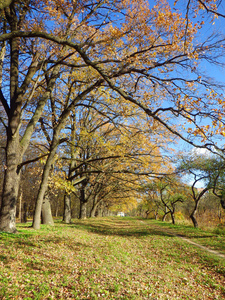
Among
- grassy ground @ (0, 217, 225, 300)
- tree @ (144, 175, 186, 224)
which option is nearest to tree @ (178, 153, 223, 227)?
tree @ (144, 175, 186, 224)

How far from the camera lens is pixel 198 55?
21.4 ft

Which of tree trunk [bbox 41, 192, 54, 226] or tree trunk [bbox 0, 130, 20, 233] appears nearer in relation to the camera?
tree trunk [bbox 0, 130, 20, 233]

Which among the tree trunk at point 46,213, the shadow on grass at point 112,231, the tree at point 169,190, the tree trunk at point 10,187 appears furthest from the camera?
the shadow on grass at point 112,231

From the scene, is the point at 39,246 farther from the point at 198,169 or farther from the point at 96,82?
the point at 198,169

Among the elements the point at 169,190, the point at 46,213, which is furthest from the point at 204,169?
the point at 46,213

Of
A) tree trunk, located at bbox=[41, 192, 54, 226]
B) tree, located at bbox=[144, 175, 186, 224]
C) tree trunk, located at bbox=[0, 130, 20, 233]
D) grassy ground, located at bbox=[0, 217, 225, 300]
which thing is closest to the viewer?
grassy ground, located at bbox=[0, 217, 225, 300]

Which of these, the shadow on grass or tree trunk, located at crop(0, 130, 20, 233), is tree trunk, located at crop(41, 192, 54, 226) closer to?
the shadow on grass

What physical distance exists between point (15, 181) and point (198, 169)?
16420 millimetres

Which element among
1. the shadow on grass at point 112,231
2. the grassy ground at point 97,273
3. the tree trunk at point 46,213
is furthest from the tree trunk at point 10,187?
the shadow on grass at point 112,231

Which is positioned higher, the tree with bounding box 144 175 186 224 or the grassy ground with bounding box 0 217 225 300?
the tree with bounding box 144 175 186 224

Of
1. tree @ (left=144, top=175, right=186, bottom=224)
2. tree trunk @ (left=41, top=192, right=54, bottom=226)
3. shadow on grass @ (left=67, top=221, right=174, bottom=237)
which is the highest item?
tree @ (left=144, top=175, right=186, bottom=224)

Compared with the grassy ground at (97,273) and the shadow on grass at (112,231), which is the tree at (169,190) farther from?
the grassy ground at (97,273)

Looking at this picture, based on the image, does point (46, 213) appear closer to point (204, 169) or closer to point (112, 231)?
point (112, 231)

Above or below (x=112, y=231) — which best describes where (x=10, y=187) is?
above
